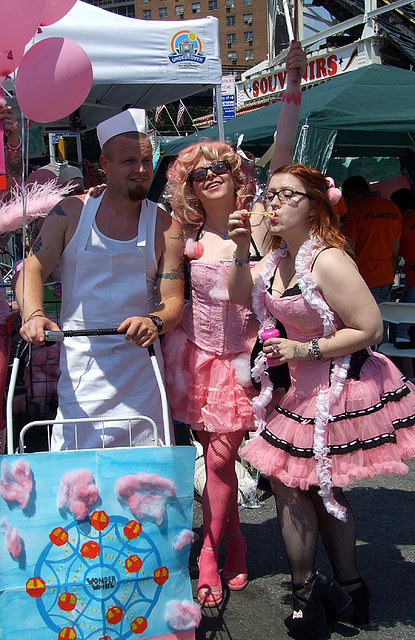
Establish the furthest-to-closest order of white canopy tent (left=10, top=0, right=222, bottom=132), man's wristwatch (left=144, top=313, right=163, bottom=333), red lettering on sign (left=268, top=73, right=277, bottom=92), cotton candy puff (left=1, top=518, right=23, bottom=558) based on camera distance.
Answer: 1. red lettering on sign (left=268, top=73, right=277, bottom=92)
2. white canopy tent (left=10, top=0, right=222, bottom=132)
3. man's wristwatch (left=144, top=313, right=163, bottom=333)
4. cotton candy puff (left=1, top=518, right=23, bottom=558)

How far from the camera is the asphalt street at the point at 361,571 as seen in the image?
2.69 meters

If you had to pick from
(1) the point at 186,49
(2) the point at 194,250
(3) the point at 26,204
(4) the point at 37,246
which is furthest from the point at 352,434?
(1) the point at 186,49

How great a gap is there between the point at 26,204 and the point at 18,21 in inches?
31.3

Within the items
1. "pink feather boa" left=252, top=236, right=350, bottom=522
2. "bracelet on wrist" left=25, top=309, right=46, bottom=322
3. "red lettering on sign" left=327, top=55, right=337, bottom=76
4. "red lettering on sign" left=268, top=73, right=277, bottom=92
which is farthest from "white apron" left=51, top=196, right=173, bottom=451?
"red lettering on sign" left=268, top=73, right=277, bottom=92

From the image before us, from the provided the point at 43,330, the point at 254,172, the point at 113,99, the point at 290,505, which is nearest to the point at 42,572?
the point at 43,330

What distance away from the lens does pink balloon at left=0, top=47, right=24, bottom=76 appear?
2701 millimetres

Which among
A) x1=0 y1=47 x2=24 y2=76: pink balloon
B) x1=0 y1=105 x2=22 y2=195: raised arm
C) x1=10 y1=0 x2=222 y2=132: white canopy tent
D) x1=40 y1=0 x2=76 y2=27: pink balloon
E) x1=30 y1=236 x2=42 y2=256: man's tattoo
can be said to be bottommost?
x1=30 y1=236 x2=42 y2=256: man's tattoo

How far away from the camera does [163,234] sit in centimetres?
277

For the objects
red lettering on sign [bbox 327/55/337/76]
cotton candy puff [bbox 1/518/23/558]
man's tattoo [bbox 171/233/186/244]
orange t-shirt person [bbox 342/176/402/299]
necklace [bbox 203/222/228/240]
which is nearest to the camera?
cotton candy puff [bbox 1/518/23/558]

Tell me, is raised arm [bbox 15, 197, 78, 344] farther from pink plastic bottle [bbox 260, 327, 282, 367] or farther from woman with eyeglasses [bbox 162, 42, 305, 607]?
pink plastic bottle [bbox 260, 327, 282, 367]

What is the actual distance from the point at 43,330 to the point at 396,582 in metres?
2.08

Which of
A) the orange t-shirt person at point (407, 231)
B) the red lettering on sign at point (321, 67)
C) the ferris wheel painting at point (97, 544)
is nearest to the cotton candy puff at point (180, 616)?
the ferris wheel painting at point (97, 544)

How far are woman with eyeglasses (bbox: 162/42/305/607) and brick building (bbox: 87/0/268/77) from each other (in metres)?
101

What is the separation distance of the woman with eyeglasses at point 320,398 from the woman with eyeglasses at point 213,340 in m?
0.22
